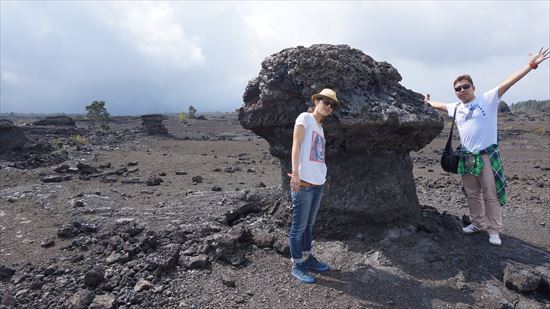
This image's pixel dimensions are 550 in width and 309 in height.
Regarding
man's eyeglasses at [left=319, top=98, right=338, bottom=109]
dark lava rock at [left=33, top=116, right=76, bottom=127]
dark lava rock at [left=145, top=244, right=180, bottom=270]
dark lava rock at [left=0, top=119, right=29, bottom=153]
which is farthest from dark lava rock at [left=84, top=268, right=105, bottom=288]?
dark lava rock at [left=33, top=116, right=76, bottom=127]

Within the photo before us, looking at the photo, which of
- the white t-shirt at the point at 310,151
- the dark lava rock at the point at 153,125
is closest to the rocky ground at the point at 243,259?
the white t-shirt at the point at 310,151

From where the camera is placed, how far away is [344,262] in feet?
16.0

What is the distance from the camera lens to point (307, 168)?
13.6 feet

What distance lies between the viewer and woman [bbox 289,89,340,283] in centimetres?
405

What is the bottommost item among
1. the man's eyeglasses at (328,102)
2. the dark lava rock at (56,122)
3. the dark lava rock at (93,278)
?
the dark lava rock at (93,278)

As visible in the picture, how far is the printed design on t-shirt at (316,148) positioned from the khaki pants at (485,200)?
2.28m

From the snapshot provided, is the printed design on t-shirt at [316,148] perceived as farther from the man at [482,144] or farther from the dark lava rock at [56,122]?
the dark lava rock at [56,122]

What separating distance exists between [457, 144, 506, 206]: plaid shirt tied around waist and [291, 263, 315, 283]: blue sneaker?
2.43 meters

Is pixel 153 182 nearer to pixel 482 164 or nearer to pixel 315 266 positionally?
pixel 315 266

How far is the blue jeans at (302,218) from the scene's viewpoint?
420 centimetres

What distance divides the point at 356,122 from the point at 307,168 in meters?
1.28

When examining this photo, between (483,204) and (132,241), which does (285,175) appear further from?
(483,204)

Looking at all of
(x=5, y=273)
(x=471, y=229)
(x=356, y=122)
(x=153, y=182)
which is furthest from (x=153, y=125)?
(x=471, y=229)

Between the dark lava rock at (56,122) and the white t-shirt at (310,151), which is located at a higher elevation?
the white t-shirt at (310,151)
